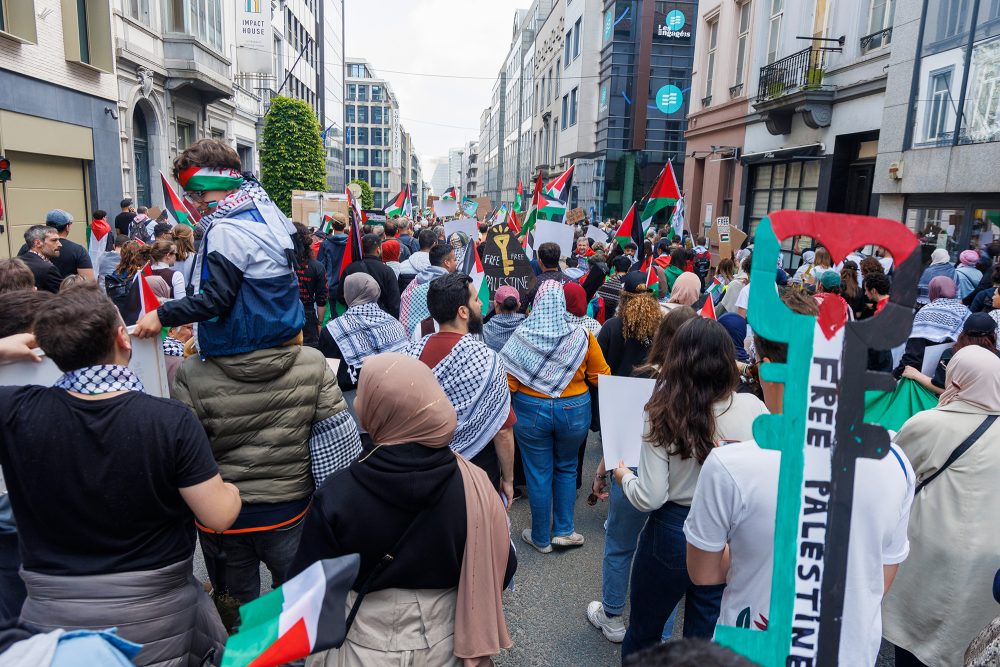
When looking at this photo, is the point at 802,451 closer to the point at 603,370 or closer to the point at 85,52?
the point at 603,370

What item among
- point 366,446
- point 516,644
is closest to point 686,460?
point 366,446

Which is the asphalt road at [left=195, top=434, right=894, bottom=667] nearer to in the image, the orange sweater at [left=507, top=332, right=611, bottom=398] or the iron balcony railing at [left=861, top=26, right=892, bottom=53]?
the orange sweater at [left=507, top=332, right=611, bottom=398]

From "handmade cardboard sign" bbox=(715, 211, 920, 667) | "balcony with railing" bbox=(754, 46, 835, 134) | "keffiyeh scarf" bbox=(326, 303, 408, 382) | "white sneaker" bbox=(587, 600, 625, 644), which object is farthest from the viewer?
"balcony with railing" bbox=(754, 46, 835, 134)

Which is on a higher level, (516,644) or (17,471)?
(17,471)

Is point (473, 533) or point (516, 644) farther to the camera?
point (516, 644)

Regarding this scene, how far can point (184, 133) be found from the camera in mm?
20828

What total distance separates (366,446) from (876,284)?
5153 mm

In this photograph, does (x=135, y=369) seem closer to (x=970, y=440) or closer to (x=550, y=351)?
(x=550, y=351)

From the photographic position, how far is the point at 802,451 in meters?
1.63

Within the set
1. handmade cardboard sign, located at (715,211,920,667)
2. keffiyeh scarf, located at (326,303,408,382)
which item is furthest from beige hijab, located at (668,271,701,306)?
handmade cardboard sign, located at (715,211,920,667)

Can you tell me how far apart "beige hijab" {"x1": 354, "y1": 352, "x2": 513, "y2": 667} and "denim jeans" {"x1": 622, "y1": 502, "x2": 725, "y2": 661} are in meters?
0.85

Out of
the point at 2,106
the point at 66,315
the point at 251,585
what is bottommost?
the point at 251,585

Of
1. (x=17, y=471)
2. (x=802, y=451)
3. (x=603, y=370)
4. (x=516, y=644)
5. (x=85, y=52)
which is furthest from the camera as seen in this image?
(x=85, y=52)

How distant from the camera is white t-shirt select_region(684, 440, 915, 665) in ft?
5.96
